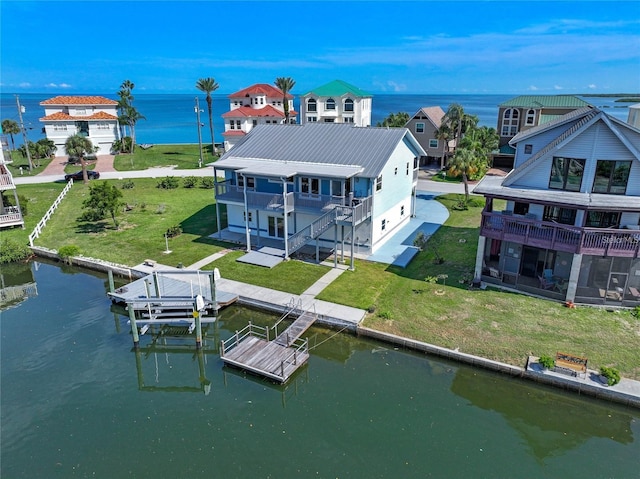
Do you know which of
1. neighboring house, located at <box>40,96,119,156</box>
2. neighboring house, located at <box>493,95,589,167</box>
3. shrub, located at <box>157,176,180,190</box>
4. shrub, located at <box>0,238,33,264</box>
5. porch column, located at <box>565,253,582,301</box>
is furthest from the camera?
neighboring house, located at <box>40,96,119,156</box>

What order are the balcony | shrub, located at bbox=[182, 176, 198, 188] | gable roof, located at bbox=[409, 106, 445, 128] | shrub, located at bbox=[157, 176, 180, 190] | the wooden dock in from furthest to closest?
1. gable roof, located at bbox=[409, 106, 445, 128]
2. shrub, located at bbox=[182, 176, 198, 188]
3. shrub, located at bbox=[157, 176, 180, 190]
4. the balcony
5. the wooden dock

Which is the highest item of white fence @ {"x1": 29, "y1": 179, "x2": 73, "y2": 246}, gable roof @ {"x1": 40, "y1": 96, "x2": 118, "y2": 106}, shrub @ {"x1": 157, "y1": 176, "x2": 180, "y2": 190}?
gable roof @ {"x1": 40, "y1": 96, "x2": 118, "y2": 106}

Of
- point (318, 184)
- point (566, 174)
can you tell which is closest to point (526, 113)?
point (566, 174)

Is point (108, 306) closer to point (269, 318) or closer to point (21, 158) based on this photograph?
point (269, 318)

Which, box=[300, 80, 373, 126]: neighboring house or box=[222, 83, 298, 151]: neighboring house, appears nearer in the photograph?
box=[300, 80, 373, 126]: neighboring house

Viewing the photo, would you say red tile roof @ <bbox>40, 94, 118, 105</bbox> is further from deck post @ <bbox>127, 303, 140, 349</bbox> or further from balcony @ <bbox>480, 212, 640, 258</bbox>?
balcony @ <bbox>480, 212, 640, 258</bbox>

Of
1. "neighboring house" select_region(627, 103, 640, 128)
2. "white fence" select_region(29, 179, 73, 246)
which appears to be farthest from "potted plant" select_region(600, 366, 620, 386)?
"white fence" select_region(29, 179, 73, 246)

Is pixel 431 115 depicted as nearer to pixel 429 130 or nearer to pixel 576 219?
pixel 429 130
